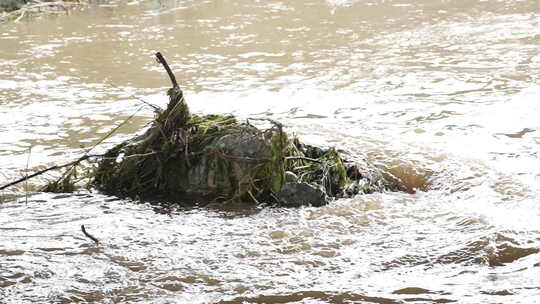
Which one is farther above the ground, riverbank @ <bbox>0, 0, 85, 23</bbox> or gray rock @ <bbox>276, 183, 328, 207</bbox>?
riverbank @ <bbox>0, 0, 85, 23</bbox>

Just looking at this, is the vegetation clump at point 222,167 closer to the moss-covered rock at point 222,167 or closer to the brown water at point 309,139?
the moss-covered rock at point 222,167

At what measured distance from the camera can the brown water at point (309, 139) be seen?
4.04 metres

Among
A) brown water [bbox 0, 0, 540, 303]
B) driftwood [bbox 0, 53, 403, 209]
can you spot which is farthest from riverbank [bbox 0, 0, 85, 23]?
driftwood [bbox 0, 53, 403, 209]

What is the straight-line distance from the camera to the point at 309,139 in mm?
6895

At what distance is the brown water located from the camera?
4.04 metres

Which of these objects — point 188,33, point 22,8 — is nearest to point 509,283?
point 188,33

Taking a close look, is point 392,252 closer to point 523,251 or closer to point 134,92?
point 523,251

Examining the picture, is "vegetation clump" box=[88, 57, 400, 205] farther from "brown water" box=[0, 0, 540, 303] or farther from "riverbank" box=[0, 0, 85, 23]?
"riverbank" box=[0, 0, 85, 23]

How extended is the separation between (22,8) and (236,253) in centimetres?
1417

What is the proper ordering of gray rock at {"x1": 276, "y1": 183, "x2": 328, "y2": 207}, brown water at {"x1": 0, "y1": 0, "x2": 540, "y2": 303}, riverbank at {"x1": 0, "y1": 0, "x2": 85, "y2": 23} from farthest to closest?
riverbank at {"x1": 0, "y1": 0, "x2": 85, "y2": 23}
gray rock at {"x1": 276, "y1": 183, "x2": 328, "y2": 207}
brown water at {"x1": 0, "y1": 0, "x2": 540, "y2": 303}

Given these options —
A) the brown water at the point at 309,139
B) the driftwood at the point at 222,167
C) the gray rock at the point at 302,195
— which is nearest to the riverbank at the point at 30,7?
the brown water at the point at 309,139

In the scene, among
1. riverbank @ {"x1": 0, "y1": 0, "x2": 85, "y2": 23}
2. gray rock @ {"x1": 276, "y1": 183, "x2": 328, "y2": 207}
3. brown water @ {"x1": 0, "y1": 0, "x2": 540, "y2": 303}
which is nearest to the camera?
brown water @ {"x1": 0, "y1": 0, "x2": 540, "y2": 303}

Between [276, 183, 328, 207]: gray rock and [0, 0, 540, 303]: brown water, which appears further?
[276, 183, 328, 207]: gray rock

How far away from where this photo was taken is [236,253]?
448 centimetres
